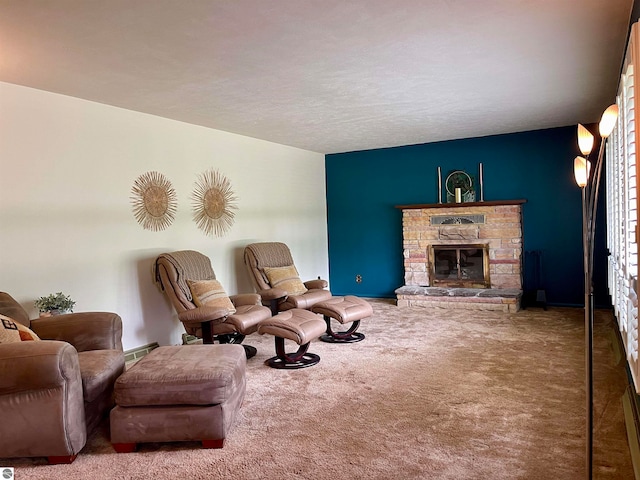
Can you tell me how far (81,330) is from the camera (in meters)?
3.23

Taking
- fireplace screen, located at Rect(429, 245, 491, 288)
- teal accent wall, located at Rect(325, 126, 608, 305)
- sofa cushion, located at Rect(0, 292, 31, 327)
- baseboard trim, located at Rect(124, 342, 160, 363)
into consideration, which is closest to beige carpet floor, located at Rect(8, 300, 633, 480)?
sofa cushion, located at Rect(0, 292, 31, 327)

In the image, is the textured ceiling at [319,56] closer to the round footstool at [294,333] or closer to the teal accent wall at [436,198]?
the teal accent wall at [436,198]

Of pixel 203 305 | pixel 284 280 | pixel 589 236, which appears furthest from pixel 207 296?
pixel 589 236

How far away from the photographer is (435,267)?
6996 millimetres

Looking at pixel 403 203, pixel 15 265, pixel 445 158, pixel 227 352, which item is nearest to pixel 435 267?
pixel 403 203

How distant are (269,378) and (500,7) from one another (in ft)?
9.66

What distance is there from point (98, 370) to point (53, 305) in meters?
1.07

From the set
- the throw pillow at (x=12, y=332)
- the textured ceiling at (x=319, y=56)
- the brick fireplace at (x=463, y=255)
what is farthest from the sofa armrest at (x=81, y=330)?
the brick fireplace at (x=463, y=255)

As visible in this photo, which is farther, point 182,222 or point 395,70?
point 182,222

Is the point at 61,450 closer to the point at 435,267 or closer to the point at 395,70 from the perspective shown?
the point at 395,70

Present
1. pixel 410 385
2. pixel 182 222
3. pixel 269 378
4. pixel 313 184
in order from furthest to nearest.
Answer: pixel 313 184, pixel 182 222, pixel 269 378, pixel 410 385

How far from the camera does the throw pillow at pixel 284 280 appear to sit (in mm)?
5328

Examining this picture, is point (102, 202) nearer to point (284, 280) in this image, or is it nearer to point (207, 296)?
point (207, 296)

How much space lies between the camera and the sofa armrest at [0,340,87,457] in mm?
2387
